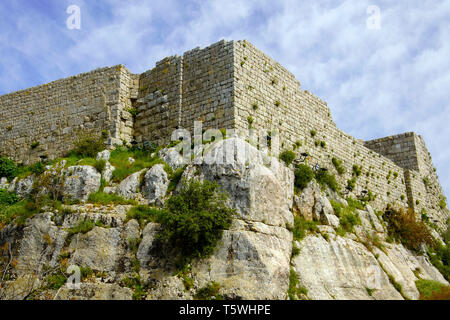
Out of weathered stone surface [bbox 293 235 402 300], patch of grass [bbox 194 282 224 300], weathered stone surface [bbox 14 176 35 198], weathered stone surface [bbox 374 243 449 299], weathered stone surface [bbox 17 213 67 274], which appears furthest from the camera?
weathered stone surface [bbox 374 243 449 299]

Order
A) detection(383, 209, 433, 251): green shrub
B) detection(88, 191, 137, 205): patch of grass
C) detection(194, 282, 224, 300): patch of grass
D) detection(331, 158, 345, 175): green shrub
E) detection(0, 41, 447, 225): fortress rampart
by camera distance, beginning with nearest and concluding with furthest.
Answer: detection(194, 282, 224, 300): patch of grass
detection(88, 191, 137, 205): patch of grass
detection(0, 41, 447, 225): fortress rampart
detection(331, 158, 345, 175): green shrub
detection(383, 209, 433, 251): green shrub

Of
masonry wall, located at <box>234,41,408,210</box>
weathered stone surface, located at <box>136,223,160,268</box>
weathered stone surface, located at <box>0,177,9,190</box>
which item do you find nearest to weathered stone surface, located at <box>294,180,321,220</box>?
masonry wall, located at <box>234,41,408,210</box>

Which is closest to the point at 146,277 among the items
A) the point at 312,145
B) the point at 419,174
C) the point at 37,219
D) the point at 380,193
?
the point at 37,219

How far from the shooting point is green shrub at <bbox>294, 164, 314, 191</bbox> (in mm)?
16250

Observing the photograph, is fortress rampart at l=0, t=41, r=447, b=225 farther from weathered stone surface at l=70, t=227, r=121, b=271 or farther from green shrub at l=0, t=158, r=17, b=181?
weathered stone surface at l=70, t=227, r=121, b=271

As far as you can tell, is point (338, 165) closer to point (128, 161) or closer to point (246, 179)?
point (246, 179)

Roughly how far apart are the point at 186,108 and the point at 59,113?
602cm

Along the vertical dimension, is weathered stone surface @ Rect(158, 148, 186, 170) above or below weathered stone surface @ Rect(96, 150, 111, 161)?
below

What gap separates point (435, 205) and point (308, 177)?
13.3m

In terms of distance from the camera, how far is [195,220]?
11969mm

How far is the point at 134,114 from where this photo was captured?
18.6m

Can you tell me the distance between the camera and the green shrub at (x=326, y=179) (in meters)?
17.9

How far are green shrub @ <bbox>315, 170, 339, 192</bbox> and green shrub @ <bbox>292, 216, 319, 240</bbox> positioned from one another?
2.67 meters
